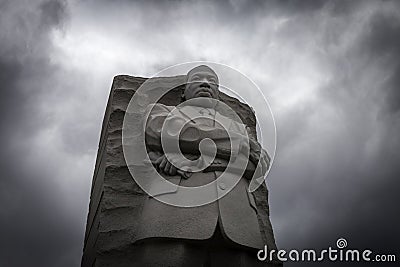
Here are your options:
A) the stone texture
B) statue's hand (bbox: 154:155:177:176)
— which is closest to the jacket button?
statue's hand (bbox: 154:155:177:176)

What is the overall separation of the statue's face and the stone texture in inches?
34.8

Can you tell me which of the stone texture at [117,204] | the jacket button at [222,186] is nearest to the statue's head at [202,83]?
the stone texture at [117,204]

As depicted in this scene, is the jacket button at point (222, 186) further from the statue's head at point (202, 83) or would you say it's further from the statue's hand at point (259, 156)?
the statue's head at point (202, 83)

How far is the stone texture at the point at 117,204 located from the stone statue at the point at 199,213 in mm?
408

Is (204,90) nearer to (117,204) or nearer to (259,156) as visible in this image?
(259,156)

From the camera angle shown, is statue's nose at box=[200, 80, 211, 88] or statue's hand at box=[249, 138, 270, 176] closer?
statue's hand at box=[249, 138, 270, 176]

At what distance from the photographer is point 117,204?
496cm

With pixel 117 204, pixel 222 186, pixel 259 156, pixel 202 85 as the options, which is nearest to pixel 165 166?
pixel 222 186

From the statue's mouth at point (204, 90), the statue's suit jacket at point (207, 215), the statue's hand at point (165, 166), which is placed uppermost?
the statue's mouth at point (204, 90)

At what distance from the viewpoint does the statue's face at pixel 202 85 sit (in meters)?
5.60

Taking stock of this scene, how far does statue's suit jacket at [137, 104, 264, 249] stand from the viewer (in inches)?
162

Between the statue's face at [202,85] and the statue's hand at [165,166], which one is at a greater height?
the statue's face at [202,85]

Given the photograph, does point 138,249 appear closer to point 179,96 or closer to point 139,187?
point 139,187

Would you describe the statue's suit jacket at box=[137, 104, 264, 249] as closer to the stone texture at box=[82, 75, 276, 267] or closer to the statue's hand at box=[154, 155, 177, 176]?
the statue's hand at box=[154, 155, 177, 176]
